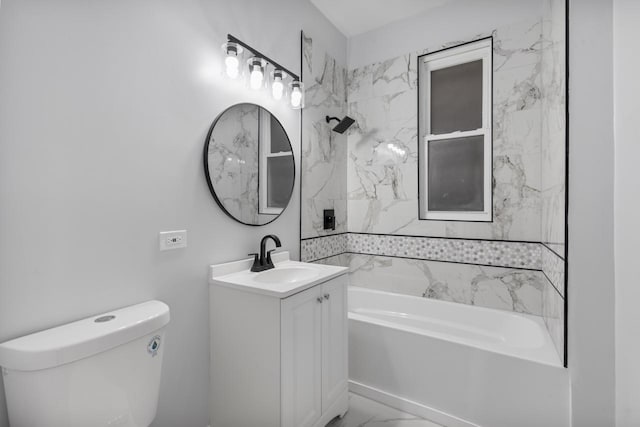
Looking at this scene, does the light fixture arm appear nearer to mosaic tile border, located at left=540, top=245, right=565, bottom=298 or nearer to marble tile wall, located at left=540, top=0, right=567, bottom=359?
marble tile wall, located at left=540, top=0, right=567, bottom=359

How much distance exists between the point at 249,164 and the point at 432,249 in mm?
1612

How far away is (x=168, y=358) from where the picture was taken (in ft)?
4.56

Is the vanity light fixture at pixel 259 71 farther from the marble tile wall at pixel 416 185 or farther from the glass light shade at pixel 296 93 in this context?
the marble tile wall at pixel 416 185

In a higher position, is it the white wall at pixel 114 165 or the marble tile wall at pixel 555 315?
the white wall at pixel 114 165

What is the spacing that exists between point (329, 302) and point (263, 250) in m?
0.50

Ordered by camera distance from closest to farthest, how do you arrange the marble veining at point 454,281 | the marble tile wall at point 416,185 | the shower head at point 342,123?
the marble tile wall at point 416,185 < the marble veining at point 454,281 < the shower head at point 342,123

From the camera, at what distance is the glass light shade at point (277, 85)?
183 centimetres

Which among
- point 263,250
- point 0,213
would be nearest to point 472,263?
point 263,250

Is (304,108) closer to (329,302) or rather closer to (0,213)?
(329,302)

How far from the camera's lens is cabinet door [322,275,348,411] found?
1.60 m

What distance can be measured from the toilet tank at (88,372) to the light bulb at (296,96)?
1487 mm

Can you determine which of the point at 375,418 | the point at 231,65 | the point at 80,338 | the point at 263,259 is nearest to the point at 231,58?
the point at 231,65

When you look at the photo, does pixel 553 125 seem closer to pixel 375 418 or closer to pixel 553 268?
pixel 553 268

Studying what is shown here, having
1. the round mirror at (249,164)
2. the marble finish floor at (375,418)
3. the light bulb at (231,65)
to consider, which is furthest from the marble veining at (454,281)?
the light bulb at (231,65)
